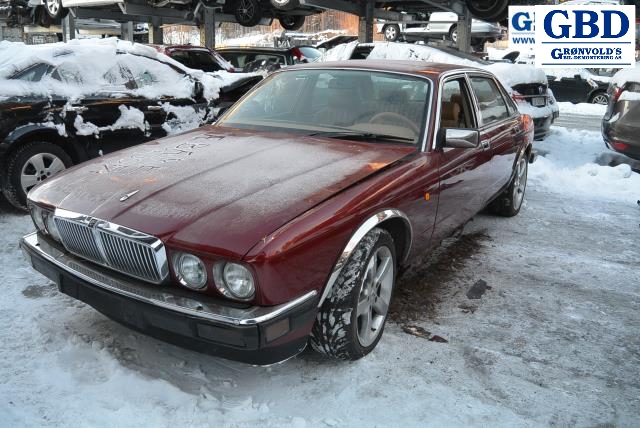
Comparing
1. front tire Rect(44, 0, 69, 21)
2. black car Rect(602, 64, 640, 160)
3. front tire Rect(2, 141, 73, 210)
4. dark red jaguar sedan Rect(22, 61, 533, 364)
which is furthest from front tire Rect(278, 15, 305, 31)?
dark red jaguar sedan Rect(22, 61, 533, 364)

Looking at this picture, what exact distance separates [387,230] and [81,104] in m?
3.64

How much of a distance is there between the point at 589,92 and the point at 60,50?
1511cm

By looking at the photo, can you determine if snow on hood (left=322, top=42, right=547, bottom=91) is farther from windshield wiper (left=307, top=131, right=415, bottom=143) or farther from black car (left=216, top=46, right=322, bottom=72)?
windshield wiper (left=307, top=131, right=415, bottom=143)

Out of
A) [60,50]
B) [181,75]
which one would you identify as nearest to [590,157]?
[181,75]

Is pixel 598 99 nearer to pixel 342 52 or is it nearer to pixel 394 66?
pixel 342 52

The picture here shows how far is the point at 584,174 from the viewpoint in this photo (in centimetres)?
725

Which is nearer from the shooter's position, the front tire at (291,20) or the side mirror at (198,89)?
the side mirror at (198,89)

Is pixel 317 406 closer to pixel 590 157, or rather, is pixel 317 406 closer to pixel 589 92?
pixel 590 157

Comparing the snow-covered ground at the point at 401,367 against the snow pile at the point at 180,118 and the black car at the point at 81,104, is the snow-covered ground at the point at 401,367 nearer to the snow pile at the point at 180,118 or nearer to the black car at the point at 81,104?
the black car at the point at 81,104

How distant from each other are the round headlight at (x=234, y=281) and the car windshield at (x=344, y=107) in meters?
1.51

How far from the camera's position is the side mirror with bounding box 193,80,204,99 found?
21.3ft

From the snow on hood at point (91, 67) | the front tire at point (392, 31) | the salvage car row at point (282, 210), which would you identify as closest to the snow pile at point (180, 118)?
the snow on hood at point (91, 67)

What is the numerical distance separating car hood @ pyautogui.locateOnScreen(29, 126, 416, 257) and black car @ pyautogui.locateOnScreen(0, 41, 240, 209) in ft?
6.89

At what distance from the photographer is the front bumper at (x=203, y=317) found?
230 cm
